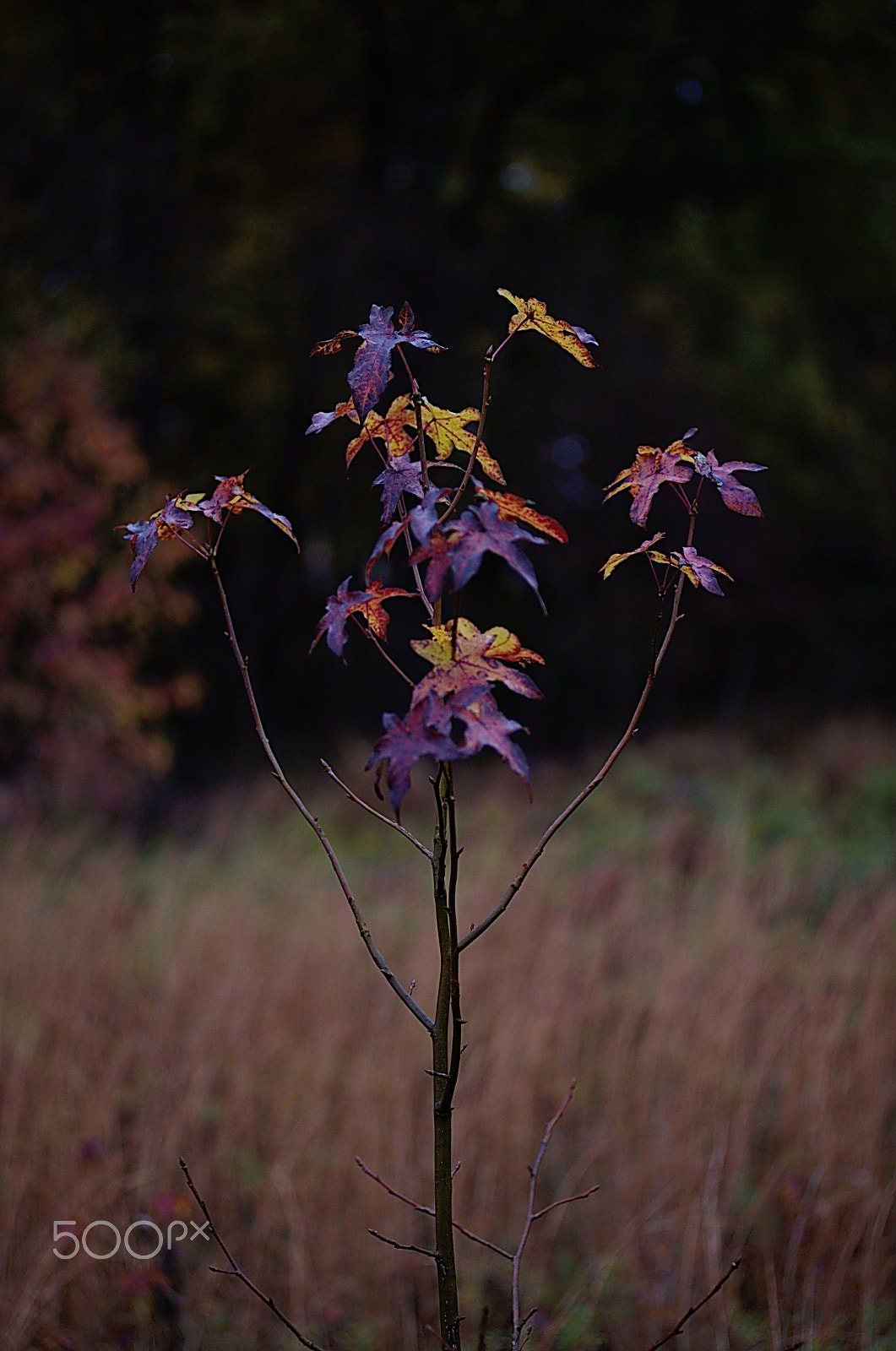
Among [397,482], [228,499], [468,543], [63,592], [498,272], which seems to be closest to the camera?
[468,543]

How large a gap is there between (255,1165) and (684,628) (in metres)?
8.67

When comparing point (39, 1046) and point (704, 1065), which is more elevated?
point (704, 1065)

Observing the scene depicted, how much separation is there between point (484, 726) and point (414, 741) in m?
0.06

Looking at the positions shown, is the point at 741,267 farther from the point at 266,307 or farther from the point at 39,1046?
the point at 39,1046

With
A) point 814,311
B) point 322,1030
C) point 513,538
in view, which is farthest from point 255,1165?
point 814,311

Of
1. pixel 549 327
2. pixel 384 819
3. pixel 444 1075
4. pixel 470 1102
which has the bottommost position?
pixel 470 1102

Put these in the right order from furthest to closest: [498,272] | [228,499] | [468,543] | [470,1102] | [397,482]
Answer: [498,272] → [470,1102] → [228,499] → [397,482] → [468,543]

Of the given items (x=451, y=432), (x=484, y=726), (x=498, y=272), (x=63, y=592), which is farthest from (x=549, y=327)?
(x=498, y=272)

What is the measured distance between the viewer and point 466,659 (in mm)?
862

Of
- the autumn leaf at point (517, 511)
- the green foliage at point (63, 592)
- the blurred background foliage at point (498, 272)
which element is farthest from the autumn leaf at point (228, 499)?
the blurred background foliage at point (498, 272)

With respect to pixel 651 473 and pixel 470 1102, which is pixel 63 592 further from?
pixel 651 473

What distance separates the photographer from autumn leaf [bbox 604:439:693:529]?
38.2 inches

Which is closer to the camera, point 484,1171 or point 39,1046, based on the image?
point 484,1171

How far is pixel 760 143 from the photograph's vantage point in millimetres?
10953
